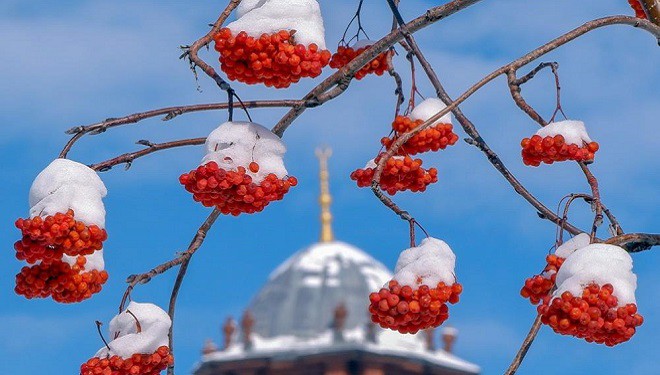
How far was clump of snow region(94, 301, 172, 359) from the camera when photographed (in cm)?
494

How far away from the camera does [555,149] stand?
5.09 meters

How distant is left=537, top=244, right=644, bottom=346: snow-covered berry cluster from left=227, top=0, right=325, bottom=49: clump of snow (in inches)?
41.0

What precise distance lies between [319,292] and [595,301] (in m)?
46.4

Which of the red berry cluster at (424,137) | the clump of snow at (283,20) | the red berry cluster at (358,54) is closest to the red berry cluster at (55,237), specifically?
the clump of snow at (283,20)

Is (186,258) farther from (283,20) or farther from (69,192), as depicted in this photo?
(283,20)

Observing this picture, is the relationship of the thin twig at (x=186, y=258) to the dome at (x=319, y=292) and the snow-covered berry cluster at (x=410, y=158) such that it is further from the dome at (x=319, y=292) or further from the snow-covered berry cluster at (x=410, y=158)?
the dome at (x=319, y=292)

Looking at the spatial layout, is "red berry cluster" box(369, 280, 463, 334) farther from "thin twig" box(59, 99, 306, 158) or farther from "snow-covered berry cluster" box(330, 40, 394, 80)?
"snow-covered berry cluster" box(330, 40, 394, 80)

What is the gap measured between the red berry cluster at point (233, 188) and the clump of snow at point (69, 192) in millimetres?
431

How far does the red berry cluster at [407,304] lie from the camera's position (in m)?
4.71

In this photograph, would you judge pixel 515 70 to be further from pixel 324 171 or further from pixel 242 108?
pixel 324 171

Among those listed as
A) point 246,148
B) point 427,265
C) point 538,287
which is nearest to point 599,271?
point 538,287

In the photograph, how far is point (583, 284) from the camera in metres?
4.53

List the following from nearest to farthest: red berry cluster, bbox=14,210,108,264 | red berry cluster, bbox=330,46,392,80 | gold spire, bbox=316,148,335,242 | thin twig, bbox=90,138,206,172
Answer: red berry cluster, bbox=14,210,108,264
thin twig, bbox=90,138,206,172
red berry cluster, bbox=330,46,392,80
gold spire, bbox=316,148,335,242

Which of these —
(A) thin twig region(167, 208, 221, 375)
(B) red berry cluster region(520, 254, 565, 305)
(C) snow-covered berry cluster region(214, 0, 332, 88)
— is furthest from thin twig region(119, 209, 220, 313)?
(B) red berry cluster region(520, 254, 565, 305)
